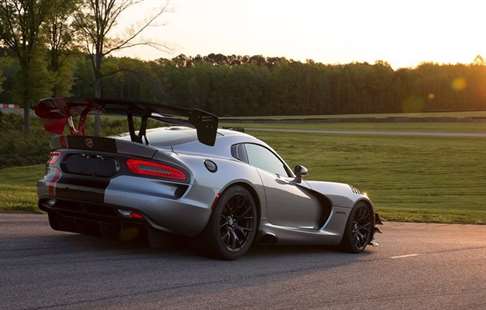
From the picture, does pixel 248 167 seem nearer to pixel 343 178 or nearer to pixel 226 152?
pixel 226 152

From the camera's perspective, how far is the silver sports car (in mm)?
6418

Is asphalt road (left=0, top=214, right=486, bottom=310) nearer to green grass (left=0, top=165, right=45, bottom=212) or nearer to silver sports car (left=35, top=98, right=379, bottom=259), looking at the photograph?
silver sports car (left=35, top=98, right=379, bottom=259)

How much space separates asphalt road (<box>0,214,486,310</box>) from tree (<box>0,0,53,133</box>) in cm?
3766

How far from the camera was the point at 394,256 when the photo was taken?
838 cm

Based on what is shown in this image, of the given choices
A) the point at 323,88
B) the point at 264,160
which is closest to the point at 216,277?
the point at 264,160

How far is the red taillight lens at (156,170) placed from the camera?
21.1 ft

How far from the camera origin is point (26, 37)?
4553cm

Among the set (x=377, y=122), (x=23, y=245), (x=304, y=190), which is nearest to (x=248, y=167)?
(x=304, y=190)

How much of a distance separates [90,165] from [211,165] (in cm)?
117

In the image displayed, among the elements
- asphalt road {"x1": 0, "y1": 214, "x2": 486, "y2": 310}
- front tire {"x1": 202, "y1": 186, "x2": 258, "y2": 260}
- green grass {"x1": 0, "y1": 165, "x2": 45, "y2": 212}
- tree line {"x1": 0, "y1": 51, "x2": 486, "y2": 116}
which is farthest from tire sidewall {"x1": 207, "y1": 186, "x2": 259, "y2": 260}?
tree line {"x1": 0, "y1": 51, "x2": 486, "y2": 116}

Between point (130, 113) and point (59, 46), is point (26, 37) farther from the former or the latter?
point (130, 113)

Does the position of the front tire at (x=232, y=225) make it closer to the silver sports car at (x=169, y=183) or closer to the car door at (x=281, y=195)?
the silver sports car at (x=169, y=183)

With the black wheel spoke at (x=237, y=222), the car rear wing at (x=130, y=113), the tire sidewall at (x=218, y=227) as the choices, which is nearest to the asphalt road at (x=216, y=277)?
the tire sidewall at (x=218, y=227)

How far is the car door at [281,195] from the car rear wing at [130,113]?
2.92 ft
